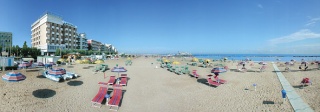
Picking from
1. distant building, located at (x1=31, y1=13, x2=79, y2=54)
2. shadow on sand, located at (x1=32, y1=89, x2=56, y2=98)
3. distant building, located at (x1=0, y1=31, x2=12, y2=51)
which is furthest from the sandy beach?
distant building, located at (x1=0, y1=31, x2=12, y2=51)

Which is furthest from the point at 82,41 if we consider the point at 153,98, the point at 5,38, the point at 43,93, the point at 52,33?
the point at 153,98

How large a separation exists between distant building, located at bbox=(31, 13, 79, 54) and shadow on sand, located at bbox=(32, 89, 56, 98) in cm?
5424

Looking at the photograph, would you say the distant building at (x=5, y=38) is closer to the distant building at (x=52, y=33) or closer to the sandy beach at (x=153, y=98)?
the distant building at (x=52, y=33)

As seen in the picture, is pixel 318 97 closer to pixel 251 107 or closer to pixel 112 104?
pixel 251 107

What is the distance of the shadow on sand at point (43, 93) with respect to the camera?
11.8m

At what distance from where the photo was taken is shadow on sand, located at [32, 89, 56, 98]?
11.8 m

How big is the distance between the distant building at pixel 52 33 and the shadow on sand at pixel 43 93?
54.2 m

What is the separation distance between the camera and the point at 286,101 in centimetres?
1115

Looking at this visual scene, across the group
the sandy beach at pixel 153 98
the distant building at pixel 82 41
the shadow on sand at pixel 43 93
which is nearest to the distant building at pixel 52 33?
the distant building at pixel 82 41

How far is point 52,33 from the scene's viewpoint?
61.4 meters

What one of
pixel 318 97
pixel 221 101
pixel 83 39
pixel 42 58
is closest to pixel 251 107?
pixel 221 101

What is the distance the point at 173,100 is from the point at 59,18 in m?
69.1

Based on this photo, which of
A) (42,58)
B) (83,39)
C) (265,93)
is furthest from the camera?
(83,39)

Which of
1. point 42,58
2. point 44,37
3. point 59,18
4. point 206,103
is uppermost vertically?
point 59,18
